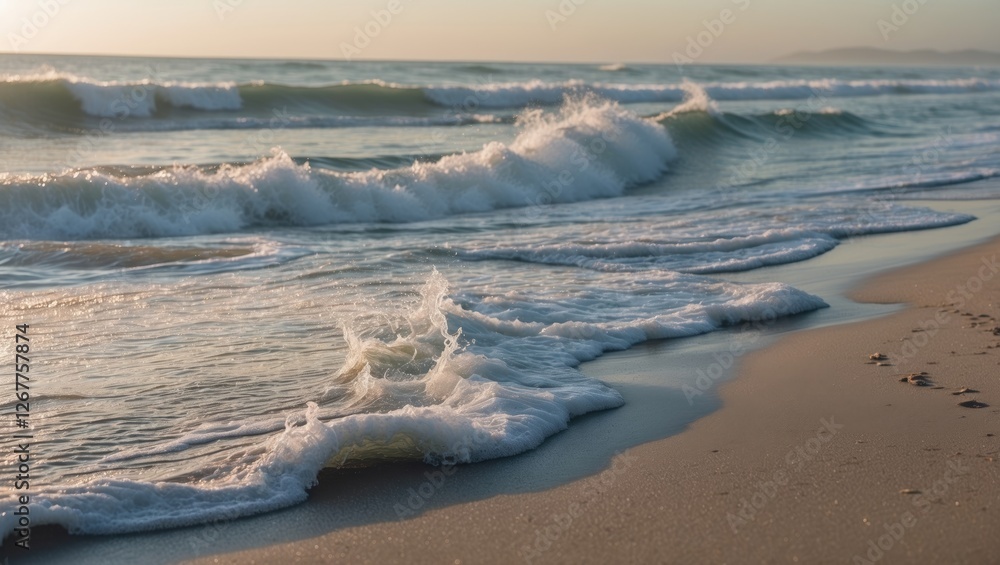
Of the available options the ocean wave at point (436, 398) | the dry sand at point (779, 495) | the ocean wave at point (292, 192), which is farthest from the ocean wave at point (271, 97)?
the dry sand at point (779, 495)

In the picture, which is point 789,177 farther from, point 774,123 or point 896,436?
point 896,436

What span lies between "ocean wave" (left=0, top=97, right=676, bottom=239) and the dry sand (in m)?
9.56

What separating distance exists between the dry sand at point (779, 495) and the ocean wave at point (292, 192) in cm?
956

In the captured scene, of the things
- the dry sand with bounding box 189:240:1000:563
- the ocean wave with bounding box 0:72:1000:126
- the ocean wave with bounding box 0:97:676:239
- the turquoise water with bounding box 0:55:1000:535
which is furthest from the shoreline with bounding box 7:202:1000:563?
the ocean wave with bounding box 0:72:1000:126

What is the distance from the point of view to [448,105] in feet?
116

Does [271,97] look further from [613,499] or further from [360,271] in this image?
[613,499]

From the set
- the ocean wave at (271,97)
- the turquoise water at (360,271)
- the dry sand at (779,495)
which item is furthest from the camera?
the ocean wave at (271,97)

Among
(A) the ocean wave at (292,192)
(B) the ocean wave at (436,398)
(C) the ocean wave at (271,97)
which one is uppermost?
(C) the ocean wave at (271,97)

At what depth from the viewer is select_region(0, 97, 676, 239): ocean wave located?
13000 millimetres

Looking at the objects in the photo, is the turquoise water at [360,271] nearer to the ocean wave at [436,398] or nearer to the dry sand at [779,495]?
the ocean wave at [436,398]

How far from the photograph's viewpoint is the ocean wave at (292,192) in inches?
512

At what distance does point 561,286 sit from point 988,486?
16.5ft

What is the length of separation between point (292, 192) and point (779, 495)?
37.3ft

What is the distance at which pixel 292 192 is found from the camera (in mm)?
14516
